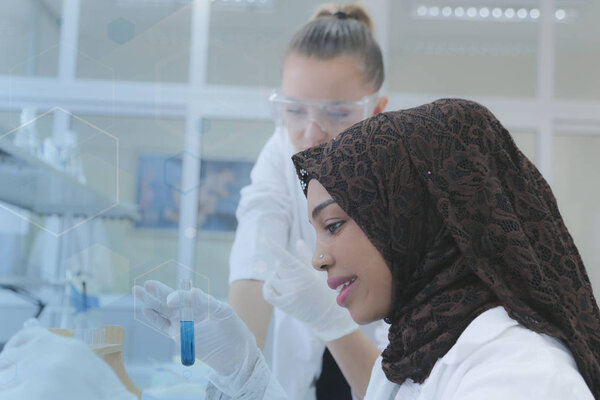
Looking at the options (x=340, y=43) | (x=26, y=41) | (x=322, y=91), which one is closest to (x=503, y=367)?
(x=26, y=41)

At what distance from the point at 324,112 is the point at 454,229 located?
674 mm

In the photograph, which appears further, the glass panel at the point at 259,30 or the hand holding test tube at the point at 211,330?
the glass panel at the point at 259,30

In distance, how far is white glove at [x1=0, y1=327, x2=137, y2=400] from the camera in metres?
0.59

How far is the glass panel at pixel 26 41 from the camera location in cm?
78

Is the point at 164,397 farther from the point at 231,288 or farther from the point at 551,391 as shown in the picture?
the point at 231,288

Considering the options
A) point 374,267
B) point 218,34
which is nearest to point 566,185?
point 218,34

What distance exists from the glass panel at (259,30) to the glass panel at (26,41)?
238cm

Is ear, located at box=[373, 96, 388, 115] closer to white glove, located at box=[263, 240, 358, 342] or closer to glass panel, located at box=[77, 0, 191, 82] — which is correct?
white glove, located at box=[263, 240, 358, 342]

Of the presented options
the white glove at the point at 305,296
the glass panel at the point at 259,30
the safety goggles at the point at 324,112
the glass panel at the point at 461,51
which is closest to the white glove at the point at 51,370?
the white glove at the point at 305,296

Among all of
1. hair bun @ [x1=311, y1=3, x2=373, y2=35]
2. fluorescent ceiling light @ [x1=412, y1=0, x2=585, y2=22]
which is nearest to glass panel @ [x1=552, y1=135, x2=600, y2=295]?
fluorescent ceiling light @ [x1=412, y1=0, x2=585, y2=22]

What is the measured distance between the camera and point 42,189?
872mm

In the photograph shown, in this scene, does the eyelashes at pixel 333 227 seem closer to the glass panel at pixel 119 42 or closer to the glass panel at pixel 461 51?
the glass panel at pixel 119 42

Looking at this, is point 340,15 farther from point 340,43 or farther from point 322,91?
point 322,91

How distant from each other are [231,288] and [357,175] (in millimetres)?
671
